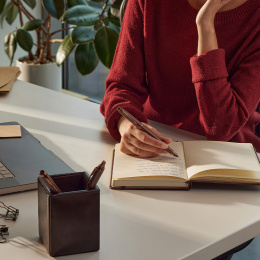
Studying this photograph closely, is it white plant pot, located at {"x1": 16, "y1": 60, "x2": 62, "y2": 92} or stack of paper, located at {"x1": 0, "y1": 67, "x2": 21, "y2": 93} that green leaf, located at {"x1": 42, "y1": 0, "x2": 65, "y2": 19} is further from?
stack of paper, located at {"x1": 0, "y1": 67, "x2": 21, "y2": 93}

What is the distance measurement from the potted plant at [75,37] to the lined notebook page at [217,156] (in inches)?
60.0

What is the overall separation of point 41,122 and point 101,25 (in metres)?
1.54

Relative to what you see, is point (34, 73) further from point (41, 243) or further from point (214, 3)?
point (41, 243)

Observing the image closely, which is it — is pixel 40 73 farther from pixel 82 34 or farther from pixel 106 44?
pixel 106 44

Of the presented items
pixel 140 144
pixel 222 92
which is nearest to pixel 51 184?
pixel 140 144

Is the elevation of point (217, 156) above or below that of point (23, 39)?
above

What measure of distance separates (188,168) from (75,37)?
5.83 feet

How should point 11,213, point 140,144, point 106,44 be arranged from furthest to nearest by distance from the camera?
point 106,44, point 140,144, point 11,213

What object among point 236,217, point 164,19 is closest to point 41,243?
point 236,217

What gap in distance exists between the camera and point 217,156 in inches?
48.4

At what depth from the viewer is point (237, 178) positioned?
1.13 m

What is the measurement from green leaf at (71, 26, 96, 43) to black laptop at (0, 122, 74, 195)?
59.7 inches

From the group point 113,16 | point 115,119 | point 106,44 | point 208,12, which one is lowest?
point 106,44

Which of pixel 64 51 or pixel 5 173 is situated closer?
pixel 5 173
